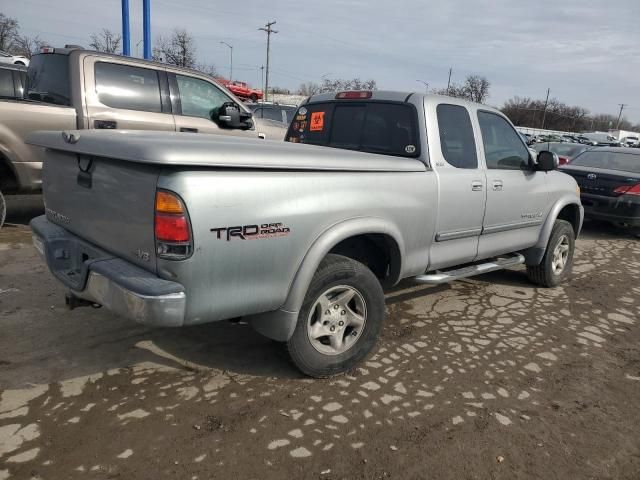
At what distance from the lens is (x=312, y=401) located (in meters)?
2.97

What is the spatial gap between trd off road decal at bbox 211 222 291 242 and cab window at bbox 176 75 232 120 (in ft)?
14.8

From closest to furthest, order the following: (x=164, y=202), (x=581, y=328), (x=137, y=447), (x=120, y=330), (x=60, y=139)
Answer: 1. (x=164, y=202)
2. (x=137, y=447)
3. (x=60, y=139)
4. (x=120, y=330)
5. (x=581, y=328)

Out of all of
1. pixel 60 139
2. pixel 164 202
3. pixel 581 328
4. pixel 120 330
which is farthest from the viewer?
pixel 581 328

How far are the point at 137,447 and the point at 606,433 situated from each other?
2.62 m

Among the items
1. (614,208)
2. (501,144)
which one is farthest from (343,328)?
(614,208)

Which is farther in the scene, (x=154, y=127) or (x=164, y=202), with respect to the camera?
(x=154, y=127)

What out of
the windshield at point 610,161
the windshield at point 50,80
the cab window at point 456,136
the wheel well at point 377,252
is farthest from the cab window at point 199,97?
the windshield at point 610,161

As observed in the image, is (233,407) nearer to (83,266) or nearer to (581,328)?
(83,266)

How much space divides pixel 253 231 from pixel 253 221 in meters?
0.05

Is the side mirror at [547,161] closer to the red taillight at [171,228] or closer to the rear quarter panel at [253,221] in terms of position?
the rear quarter panel at [253,221]

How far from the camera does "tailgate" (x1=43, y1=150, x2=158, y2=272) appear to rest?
7.94ft

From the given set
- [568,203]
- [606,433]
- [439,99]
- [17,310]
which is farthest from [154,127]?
[606,433]

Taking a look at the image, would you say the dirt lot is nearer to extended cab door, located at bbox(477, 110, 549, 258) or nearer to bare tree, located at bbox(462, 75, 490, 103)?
extended cab door, located at bbox(477, 110, 549, 258)

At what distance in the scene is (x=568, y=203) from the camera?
17.5 ft
